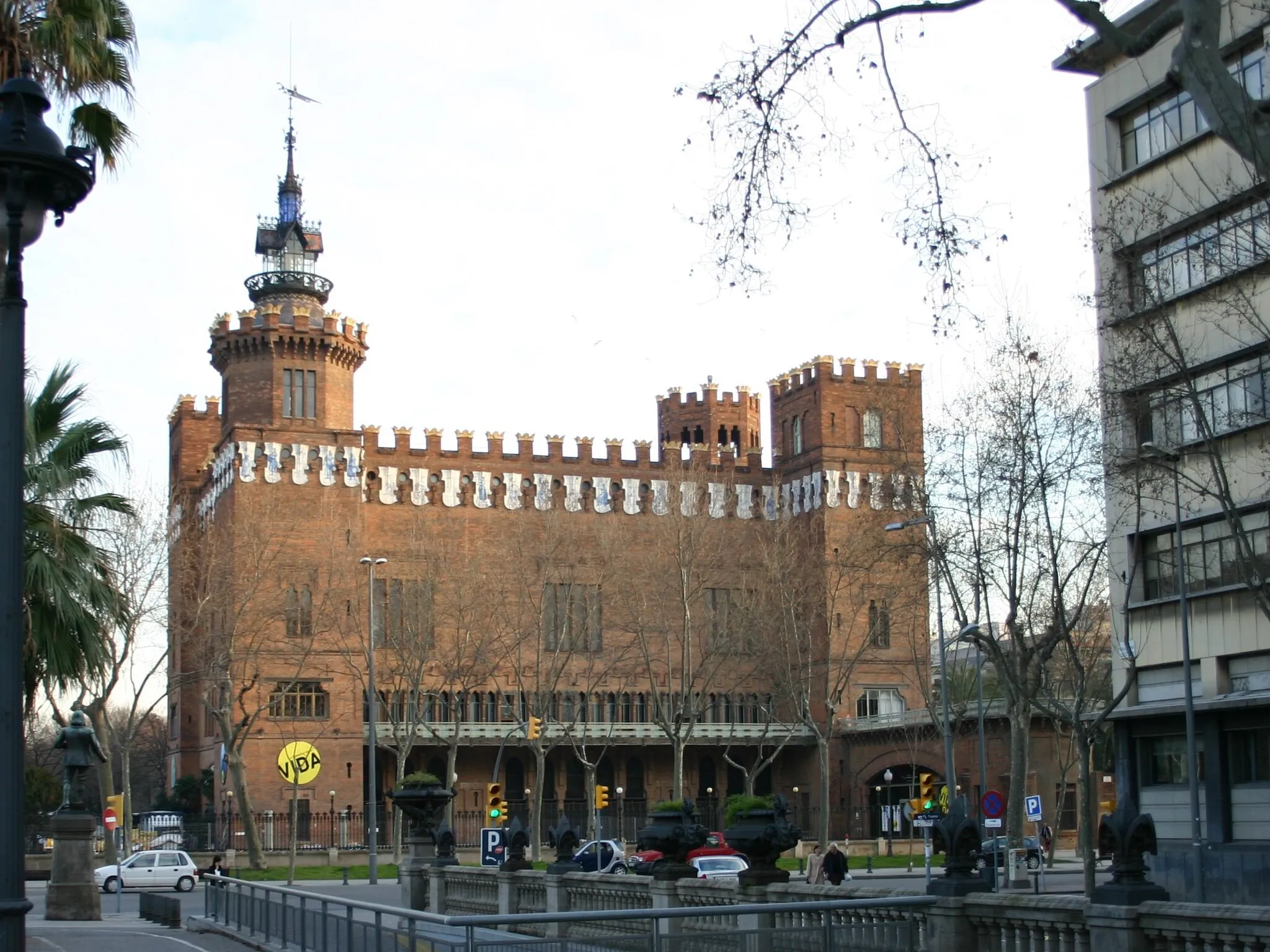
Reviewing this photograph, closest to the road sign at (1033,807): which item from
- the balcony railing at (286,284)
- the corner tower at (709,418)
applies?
the balcony railing at (286,284)

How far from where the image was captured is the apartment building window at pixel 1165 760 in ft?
110

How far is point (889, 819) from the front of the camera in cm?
6338

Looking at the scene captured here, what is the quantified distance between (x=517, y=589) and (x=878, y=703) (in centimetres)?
1808

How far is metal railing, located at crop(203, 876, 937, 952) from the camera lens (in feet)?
37.8

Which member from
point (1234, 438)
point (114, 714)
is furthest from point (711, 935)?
point (114, 714)

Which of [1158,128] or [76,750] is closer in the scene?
[76,750]

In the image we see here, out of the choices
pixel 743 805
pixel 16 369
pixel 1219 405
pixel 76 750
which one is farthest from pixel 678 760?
pixel 16 369

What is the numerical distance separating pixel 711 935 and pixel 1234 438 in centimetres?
2231

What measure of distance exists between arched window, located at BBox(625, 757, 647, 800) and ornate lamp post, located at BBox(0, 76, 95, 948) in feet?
214

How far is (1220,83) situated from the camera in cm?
959

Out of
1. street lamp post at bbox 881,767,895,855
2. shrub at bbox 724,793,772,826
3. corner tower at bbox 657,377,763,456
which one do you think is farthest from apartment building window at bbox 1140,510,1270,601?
corner tower at bbox 657,377,763,456

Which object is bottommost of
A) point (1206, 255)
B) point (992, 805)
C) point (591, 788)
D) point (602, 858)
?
point (602, 858)

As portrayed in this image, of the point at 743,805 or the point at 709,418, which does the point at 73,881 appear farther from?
the point at 709,418

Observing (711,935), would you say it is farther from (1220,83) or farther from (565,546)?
(565,546)
